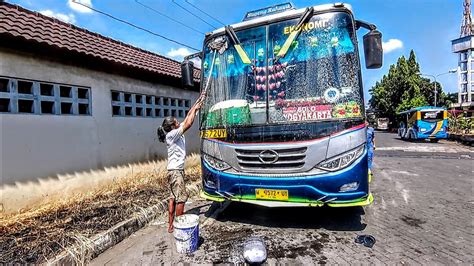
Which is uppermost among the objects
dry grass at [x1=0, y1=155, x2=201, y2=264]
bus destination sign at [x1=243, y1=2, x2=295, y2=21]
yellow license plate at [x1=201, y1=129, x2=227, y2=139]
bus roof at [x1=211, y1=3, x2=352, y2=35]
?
bus destination sign at [x1=243, y1=2, x2=295, y2=21]

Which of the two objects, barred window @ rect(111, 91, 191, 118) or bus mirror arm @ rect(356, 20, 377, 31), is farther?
barred window @ rect(111, 91, 191, 118)

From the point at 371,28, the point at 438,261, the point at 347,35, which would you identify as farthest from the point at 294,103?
the point at 438,261

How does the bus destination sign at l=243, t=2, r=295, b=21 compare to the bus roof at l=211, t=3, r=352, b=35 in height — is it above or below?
above

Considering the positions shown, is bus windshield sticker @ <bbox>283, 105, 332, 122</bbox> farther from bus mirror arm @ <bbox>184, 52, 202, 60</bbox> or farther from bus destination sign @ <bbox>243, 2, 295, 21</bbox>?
bus mirror arm @ <bbox>184, 52, 202, 60</bbox>

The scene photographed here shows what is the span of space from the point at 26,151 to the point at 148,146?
339cm

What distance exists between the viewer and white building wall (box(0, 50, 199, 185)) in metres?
4.99

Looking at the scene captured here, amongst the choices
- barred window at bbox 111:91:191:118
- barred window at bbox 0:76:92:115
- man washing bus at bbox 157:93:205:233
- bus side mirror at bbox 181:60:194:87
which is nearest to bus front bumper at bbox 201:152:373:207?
man washing bus at bbox 157:93:205:233

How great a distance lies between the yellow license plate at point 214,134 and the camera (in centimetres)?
448

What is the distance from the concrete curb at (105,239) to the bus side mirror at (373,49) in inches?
170

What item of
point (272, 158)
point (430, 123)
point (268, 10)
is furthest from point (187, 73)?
point (430, 123)

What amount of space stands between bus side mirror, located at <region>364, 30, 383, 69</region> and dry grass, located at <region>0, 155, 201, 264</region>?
4.43 meters

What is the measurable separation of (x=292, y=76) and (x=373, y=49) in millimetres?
1158

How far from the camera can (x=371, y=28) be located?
422cm

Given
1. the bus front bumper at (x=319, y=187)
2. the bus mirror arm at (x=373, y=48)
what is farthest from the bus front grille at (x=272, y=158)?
the bus mirror arm at (x=373, y=48)
